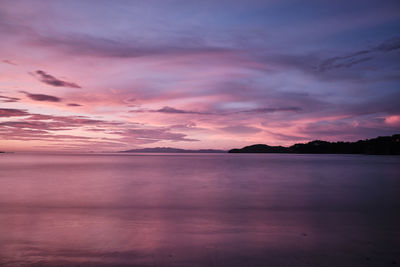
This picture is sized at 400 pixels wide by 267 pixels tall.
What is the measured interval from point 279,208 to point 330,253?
695 cm

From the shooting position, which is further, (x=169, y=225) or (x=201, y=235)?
(x=169, y=225)

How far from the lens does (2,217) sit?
11273 mm

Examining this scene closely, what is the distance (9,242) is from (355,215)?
13.0 meters

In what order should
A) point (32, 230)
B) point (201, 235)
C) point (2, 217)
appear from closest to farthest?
point (201, 235) < point (32, 230) < point (2, 217)

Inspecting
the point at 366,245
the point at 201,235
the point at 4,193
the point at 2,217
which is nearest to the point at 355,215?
the point at 366,245

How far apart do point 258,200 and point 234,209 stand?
3.42m

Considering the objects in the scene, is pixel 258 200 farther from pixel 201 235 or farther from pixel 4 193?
pixel 4 193

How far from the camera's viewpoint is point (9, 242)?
7734 millimetres

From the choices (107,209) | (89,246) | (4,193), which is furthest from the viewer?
(4,193)

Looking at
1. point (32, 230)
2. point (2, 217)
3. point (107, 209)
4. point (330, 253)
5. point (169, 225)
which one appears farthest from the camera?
point (107, 209)

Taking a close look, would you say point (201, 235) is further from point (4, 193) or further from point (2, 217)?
point (4, 193)

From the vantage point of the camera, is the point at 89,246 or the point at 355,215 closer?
the point at 89,246

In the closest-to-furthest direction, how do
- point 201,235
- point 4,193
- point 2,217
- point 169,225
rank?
point 201,235
point 169,225
point 2,217
point 4,193

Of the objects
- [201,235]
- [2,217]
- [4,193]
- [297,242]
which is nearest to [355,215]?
[297,242]
